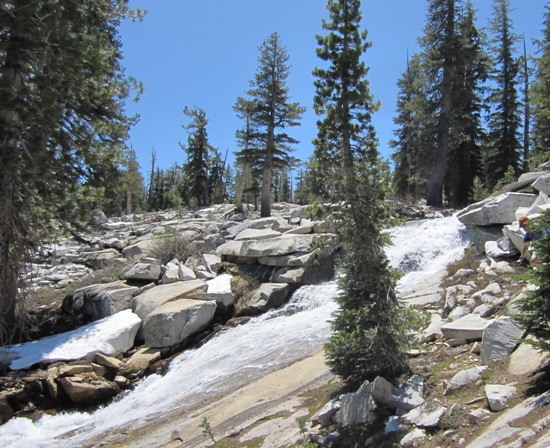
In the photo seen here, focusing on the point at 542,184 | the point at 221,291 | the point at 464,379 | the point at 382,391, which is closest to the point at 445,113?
the point at 542,184

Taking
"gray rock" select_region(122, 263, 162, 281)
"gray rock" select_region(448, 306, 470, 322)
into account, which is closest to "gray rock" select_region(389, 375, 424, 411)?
"gray rock" select_region(448, 306, 470, 322)

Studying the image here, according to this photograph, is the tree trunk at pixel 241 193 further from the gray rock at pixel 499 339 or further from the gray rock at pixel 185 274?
the gray rock at pixel 499 339

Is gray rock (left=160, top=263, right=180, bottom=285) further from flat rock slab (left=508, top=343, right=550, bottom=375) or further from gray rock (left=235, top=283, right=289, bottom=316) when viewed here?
flat rock slab (left=508, top=343, right=550, bottom=375)

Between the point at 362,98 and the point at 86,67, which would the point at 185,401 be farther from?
the point at 86,67

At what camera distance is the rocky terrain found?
4498mm

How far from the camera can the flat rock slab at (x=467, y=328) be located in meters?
6.32

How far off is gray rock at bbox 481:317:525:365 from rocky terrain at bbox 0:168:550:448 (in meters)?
0.01

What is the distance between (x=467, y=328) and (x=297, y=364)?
3205 millimetres

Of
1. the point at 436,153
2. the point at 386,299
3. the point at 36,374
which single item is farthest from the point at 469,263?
the point at 436,153

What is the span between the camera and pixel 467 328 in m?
6.41

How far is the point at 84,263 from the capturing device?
62.6 ft

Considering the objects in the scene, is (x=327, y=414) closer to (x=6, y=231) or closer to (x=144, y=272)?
(x=6, y=231)

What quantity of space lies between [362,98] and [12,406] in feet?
31.0

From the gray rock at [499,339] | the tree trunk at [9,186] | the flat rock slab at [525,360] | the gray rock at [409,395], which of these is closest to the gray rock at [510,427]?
the flat rock slab at [525,360]
